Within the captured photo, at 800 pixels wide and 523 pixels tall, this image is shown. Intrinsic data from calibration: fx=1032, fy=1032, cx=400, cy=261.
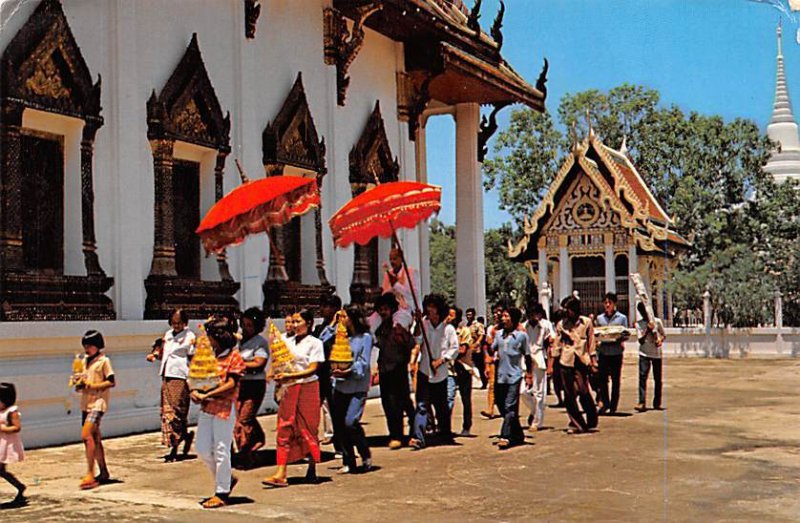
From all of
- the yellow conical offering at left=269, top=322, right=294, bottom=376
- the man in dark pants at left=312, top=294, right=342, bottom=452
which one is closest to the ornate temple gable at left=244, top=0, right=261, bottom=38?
the man in dark pants at left=312, top=294, right=342, bottom=452

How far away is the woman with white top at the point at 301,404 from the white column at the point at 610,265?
26.2 meters

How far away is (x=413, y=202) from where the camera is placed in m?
11.5

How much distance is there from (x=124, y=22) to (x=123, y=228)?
2515 millimetres

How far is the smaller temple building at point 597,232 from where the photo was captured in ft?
112

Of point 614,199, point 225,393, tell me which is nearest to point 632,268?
point 614,199

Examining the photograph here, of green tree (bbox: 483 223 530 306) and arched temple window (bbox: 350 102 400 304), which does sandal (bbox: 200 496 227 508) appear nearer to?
arched temple window (bbox: 350 102 400 304)

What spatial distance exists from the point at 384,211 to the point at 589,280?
25193 mm

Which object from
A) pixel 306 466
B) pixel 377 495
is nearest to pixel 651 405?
pixel 306 466

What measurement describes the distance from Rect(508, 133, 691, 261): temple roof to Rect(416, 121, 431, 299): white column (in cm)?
1281

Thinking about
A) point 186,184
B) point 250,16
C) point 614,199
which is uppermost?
point 250,16

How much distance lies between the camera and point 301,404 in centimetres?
899

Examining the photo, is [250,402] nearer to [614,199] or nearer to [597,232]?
[614,199]

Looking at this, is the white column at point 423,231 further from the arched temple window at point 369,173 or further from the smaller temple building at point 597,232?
the smaller temple building at point 597,232

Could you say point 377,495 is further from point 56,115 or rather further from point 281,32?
point 281,32
